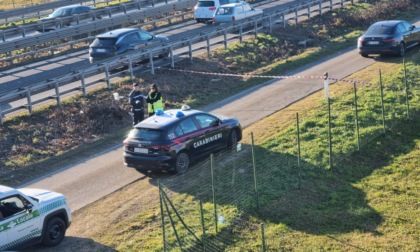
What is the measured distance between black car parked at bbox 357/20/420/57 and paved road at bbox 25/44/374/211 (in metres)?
0.61

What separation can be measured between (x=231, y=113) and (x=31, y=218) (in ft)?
36.1

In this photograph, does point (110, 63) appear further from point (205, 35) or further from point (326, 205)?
point (326, 205)

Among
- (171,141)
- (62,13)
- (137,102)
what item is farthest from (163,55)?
(62,13)

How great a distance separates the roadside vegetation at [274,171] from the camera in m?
14.0

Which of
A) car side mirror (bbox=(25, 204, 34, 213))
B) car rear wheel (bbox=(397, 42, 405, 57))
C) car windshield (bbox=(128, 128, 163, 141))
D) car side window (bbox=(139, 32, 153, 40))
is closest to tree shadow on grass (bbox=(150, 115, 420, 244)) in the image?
car windshield (bbox=(128, 128, 163, 141))

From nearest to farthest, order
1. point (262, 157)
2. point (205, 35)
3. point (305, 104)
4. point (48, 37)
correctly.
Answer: point (262, 157)
point (305, 104)
point (205, 35)
point (48, 37)

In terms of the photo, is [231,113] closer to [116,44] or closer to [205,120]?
[205,120]

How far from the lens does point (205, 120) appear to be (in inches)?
703

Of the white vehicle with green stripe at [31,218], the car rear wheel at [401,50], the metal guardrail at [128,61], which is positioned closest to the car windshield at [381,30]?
the car rear wheel at [401,50]

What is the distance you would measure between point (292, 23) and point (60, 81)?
61.8 ft

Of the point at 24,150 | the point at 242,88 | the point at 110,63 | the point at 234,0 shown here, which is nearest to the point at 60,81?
the point at 110,63

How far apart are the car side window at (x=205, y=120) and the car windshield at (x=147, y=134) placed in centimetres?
137

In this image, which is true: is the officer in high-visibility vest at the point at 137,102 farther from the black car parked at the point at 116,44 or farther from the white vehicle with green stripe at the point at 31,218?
the black car parked at the point at 116,44

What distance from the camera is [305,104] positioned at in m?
23.3
